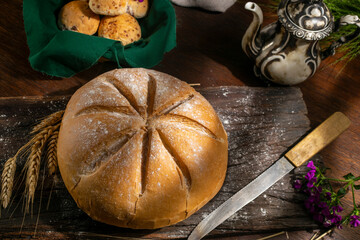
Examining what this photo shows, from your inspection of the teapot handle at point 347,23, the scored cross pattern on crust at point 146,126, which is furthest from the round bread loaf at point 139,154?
the teapot handle at point 347,23

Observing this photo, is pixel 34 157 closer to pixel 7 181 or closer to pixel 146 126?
pixel 7 181

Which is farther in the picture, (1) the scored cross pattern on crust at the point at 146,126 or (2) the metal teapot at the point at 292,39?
(2) the metal teapot at the point at 292,39

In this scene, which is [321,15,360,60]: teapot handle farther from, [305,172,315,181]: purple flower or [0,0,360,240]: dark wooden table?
[305,172,315,181]: purple flower

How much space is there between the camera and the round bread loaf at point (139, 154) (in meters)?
0.96

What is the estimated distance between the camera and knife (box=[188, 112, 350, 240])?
3.68 ft

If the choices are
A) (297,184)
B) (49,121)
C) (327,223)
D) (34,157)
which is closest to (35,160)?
(34,157)

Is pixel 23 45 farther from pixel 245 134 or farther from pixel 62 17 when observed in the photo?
pixel 245 134

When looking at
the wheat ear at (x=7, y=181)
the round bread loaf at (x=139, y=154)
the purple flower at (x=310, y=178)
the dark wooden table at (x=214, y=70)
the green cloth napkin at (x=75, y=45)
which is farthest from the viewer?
the dark wooden table at (x=214, y=70)

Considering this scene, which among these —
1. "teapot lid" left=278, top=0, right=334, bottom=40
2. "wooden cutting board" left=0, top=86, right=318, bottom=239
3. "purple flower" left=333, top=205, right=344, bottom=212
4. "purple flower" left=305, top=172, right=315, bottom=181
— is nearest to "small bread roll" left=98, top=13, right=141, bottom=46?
"wooden cutting board" left=0, top=86, right=318, bottom=239

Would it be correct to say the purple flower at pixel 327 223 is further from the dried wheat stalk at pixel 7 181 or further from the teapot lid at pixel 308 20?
the dried wheat stalk at pixel 7 181

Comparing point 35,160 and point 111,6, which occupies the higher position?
point 111,6

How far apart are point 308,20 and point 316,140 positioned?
17.8 inches

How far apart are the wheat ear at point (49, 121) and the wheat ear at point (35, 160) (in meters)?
0.02

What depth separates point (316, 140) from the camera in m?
1.28
